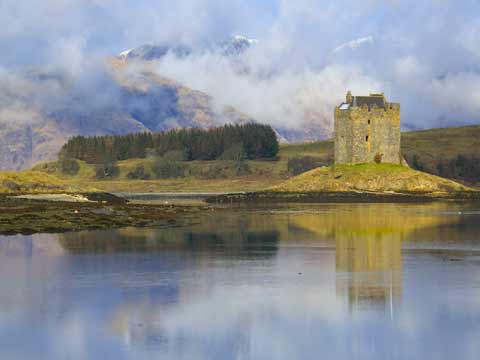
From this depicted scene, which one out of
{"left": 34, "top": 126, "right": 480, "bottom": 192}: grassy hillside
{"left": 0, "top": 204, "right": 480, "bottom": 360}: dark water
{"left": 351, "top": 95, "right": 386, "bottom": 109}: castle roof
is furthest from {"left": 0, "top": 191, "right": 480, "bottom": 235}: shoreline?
{"left": 34, "top": 126, "right": 480, "bottom": 192}: grassy hillside

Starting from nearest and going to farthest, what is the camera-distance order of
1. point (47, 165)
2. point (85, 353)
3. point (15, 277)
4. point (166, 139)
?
point (85, 353), point (15, 277), point (47, 165), point (166, 139)

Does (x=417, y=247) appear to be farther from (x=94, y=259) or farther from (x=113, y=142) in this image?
(x=113, y=142)

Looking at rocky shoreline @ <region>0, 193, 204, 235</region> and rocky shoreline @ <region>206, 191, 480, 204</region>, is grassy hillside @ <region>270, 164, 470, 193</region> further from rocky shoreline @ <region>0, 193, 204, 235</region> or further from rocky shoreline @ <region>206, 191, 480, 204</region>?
rocky shoreline @ <region>0, 193, 204, 235</region>

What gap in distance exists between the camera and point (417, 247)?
132 ft

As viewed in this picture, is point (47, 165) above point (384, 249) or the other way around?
above

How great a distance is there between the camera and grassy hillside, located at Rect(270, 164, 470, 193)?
95.2m

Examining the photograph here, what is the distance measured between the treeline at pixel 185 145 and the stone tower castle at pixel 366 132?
61737 mm

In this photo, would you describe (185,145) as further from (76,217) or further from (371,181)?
(76,217)

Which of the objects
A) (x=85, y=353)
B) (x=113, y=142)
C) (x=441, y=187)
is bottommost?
(x=85, y=353)

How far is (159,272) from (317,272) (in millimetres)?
5295

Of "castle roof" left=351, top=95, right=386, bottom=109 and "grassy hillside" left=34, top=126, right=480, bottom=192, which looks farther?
"grassy hillside" left=34, top=126, right=480, bottom=192

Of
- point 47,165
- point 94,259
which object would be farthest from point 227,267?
point 47,165

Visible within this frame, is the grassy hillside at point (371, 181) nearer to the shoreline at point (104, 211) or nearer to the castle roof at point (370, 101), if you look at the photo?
the shoreline at point (104, 211)

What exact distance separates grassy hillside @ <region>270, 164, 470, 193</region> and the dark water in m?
48.1
